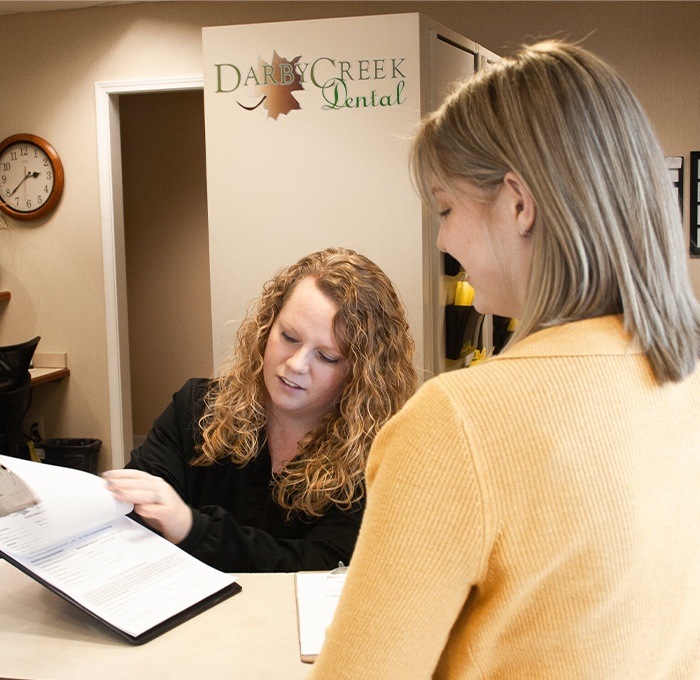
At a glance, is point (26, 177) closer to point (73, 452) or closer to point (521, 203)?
point (73, 452)

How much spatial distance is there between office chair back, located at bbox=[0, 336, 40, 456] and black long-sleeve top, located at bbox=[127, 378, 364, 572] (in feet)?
8.31

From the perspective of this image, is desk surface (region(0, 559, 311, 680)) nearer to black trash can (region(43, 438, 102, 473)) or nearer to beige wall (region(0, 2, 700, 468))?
black trash can (region(43, 438, 102, 473))

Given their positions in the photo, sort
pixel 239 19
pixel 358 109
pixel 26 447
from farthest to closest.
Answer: pixel 26 447
pixel 239 19
pixel 358 109

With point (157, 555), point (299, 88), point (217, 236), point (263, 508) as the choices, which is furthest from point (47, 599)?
point (299, 88)

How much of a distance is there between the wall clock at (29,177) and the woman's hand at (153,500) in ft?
12.3

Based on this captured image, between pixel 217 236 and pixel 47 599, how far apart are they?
1.99 metres

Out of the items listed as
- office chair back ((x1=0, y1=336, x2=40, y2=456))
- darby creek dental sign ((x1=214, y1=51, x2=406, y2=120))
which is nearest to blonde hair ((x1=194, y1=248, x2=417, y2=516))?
darby creek dental sign ((x1=214, y1=51, x2=406, y2=120))

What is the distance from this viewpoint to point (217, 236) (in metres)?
3.20

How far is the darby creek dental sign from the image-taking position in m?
3.03

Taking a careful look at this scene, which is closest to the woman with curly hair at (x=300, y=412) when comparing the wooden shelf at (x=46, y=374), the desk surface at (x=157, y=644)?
the desk surface at (x=157, y=644)

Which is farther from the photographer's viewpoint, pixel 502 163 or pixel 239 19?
pixel 239 19

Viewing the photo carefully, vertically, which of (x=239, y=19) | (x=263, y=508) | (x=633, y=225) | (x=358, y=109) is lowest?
(x=263, y=508)

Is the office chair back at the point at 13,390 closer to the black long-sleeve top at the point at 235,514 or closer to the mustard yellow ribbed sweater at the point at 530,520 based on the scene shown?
the black long-sleeve top at the point at 235,514

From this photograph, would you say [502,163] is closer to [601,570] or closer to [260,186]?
[601,570]
